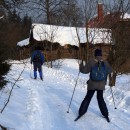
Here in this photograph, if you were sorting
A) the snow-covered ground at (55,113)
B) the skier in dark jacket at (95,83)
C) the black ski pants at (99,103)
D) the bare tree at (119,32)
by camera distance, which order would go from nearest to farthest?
the snow-covered ground at (55,113)
the skier in dark jacket at (95,83)
the black ski pants at (99,103)
the bare tree at (119,32)

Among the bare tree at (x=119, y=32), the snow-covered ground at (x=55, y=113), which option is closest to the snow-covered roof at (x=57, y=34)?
the bare tree at (x=119, y=32)

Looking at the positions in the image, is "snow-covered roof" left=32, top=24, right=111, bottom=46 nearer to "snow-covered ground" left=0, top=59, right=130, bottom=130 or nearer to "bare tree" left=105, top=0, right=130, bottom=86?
"bare tree" left=105, top=0, right=130, bottom=86

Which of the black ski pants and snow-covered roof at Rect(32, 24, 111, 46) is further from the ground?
snow-covered roof at Rect(32, 24, 111, 46)

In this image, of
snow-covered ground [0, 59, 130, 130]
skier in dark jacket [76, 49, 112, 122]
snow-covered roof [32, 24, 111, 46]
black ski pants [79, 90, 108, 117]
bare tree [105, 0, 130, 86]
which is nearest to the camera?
snow-covered ground [0, 59, 130, 130]

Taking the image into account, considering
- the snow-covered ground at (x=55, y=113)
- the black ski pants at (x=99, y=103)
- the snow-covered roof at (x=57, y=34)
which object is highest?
the snow-covered roof at (x=57, y=34)

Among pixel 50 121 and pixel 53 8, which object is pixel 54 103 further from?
pixel 53 8

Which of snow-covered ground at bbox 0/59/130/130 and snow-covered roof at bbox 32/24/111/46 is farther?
snow-covered roof at bbox 32/24/111/46

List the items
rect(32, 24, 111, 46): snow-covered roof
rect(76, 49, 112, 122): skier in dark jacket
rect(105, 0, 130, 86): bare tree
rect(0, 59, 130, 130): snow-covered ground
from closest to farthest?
rect(0, 59, 130, 130): snow-covered ground
rect(76, 49, 112, 122): skier in dark jacket
rect(105, 0, 130, 86): bare tree
rect(32, 24, 111, 46): snow-covered roof

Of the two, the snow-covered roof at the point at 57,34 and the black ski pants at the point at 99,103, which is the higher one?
the snow-covered roof at the point at 57,34

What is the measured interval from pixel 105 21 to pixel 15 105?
28.1ft

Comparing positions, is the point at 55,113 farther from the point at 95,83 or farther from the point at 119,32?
the point at 119,32

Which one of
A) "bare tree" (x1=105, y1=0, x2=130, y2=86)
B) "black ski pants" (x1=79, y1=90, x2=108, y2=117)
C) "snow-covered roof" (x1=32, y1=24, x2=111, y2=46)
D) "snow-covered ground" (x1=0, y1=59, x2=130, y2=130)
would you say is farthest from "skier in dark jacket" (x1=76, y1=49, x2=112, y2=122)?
"snow-covered roof" (x1=32, y1=24, x2=111, y2=46)

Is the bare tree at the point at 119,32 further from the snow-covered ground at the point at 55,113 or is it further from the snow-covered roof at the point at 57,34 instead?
the snow-covered roof at the point at 57,34

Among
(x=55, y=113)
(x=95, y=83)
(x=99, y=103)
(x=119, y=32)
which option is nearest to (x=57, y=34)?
(x=119, y=32)
